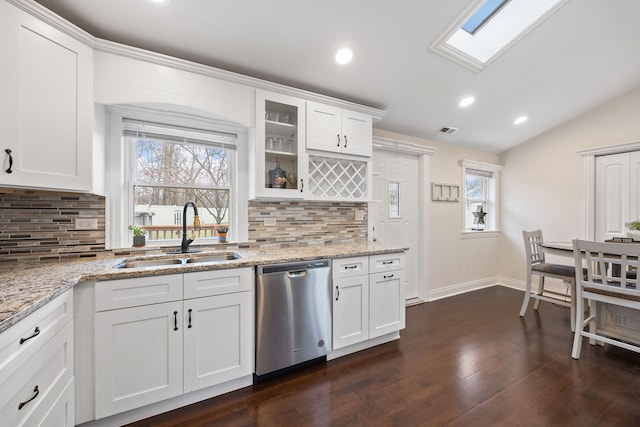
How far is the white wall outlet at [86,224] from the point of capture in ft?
6.20

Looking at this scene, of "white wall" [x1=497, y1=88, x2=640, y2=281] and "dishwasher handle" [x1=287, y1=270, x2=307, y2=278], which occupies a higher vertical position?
"white wall" [x1=497, y1=88, x2=640, y2=281]

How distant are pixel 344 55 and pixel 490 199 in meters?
3.82

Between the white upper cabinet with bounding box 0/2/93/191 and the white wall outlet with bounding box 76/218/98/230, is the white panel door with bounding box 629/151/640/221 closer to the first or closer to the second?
the white upper cabinet with bounding box 0/2/93/191

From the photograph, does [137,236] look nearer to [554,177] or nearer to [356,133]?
[356,133]

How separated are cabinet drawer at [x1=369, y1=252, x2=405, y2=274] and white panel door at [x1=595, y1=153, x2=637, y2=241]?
308cm

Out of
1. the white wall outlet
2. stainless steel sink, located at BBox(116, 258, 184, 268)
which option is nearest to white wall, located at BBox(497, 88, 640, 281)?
stainless steel sink, located at BBox(116, 258, 184, 268)

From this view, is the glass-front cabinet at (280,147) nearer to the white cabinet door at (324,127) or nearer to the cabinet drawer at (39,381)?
the white cabinet door at (324,127)

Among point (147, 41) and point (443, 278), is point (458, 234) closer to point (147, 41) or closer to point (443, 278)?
point (443, 278)

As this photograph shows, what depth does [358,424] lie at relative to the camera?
1562 millimetres

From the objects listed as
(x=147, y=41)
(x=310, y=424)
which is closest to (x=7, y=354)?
(x=310, y=424)

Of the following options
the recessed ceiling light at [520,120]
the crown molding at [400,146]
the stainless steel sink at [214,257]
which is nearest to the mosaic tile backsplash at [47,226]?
the stainless steel sink at [214,257]

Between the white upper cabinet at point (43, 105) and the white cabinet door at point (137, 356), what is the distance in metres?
0.88

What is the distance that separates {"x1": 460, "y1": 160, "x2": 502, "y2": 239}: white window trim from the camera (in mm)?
4121

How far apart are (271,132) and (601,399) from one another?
126 inches
